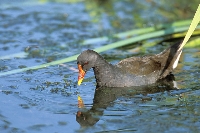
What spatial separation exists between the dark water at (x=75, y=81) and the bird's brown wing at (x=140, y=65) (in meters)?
0.34

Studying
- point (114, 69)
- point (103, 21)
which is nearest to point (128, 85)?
point (114, 69)

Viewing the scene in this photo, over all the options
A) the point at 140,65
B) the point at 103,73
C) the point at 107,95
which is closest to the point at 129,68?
the point at 140,65

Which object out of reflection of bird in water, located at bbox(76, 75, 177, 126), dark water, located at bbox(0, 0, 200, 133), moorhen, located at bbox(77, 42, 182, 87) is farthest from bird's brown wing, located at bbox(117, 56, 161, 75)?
dark water, located at bbox(0, 0, 200, 133)

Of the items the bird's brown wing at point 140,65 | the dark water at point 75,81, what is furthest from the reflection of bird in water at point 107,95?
the bird's brown wing at point 140,65

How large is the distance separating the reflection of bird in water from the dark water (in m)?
0.01

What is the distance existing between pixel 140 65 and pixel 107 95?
0.93 meters

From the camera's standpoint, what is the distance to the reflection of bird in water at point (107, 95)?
5910 millimetres

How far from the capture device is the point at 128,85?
24.0 feet

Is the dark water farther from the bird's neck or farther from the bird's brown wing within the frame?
the bird's brown wing

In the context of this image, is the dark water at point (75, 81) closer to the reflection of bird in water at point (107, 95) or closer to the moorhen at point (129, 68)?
the reflection of bird in water at point (107, 95)

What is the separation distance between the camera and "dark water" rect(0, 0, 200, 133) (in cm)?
574

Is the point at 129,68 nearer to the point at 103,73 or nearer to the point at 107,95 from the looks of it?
the point at 103,73

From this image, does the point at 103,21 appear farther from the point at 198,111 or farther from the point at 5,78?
the point at 198,111

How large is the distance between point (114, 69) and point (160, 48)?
196 cm
